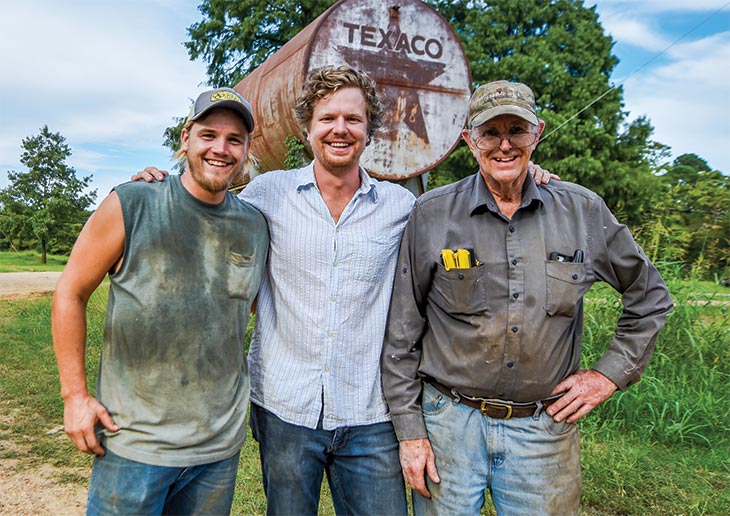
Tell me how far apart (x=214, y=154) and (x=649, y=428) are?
3654 mm

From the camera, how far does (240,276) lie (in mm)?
2125

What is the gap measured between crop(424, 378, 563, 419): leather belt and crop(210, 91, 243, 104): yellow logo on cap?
130 cm

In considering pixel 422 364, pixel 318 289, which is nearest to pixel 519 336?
pixel 422 364

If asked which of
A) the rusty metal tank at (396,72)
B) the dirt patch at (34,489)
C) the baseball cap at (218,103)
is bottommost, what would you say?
the dirt patch at (34,489)

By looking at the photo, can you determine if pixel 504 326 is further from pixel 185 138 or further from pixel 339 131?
pixel 185 138

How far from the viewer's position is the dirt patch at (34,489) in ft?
11.4

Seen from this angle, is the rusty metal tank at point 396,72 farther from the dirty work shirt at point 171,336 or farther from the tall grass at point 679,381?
the dirty work shirt at point 171,336

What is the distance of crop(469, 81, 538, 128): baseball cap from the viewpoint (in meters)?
2.14

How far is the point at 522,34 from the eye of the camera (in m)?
19.6

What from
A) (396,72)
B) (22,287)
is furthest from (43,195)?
(396,72)

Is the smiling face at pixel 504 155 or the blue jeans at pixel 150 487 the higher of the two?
the smiling face at pixel 504 155

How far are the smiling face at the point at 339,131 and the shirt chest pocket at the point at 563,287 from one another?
2.75ft

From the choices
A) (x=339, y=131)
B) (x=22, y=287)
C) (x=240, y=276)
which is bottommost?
(x=22, y=287)

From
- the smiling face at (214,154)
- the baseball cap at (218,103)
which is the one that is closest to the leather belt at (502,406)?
the smiling face at (214,154)
